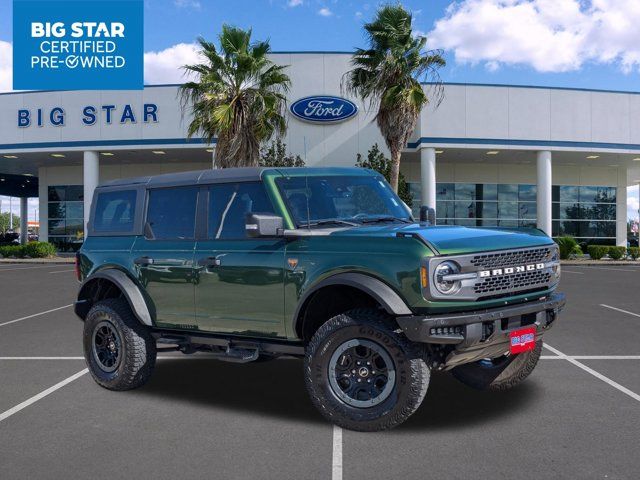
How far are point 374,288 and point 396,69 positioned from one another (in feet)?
66.3

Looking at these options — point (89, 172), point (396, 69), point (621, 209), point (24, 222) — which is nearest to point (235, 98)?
point (396, 69)

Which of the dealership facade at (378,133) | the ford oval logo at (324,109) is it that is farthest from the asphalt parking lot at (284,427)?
the ford oval logo at (324,109)

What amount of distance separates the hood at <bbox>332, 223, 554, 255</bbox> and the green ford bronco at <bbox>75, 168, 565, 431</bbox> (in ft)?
0.04

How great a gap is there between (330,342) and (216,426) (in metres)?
1.15

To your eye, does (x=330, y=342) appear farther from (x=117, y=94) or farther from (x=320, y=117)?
(x=117, y=94)

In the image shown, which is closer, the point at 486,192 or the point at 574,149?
the point at 574,149

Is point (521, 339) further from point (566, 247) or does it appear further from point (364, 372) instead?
point (566, 247)

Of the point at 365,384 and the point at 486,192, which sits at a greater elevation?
the point at 486,192

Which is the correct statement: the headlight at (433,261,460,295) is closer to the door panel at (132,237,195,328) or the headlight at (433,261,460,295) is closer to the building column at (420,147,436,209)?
the door panel at (132,237,195,328)

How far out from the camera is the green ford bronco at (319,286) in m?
4.72

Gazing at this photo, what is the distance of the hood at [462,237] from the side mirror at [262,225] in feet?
1.61

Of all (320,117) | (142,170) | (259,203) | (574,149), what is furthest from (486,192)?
(259,203)

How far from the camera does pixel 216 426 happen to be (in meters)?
5.05

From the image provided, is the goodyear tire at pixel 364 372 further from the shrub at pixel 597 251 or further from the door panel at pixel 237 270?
the shrub at pixel 597 251
